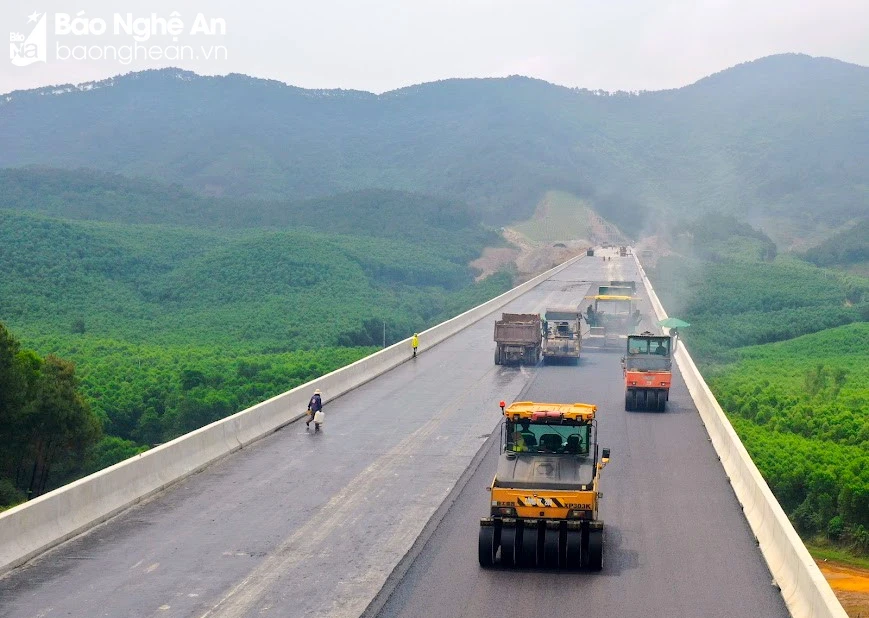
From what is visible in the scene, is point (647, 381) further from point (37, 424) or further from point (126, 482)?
point (37, 424)

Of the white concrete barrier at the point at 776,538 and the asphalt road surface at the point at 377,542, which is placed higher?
the white concrete barrier at the point at 776,538

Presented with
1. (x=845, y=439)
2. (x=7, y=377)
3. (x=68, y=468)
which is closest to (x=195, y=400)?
(x=68, y=468)

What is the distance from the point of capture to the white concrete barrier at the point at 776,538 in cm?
1611

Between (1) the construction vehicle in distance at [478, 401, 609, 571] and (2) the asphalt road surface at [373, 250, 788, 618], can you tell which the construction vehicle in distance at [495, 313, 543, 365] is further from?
(1) the construction vehicle in distance at [478, 401, 609, 571]

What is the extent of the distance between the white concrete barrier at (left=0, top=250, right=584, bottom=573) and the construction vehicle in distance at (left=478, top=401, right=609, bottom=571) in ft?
26.3

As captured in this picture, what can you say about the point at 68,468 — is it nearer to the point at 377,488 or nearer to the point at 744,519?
the point at 377,488

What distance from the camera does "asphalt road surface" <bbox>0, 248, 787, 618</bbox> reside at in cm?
1756

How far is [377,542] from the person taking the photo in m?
21.3

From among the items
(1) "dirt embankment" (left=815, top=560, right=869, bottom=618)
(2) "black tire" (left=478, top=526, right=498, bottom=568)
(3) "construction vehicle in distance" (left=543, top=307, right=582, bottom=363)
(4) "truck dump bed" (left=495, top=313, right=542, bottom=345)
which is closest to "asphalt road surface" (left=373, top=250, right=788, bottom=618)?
(2) "black tire" (left=478, top=526, right=498, bottom=568)

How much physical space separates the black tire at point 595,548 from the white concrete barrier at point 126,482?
9.75m

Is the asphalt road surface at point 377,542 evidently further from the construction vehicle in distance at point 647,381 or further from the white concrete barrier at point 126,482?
the construction vehicle in distance at point 647,381

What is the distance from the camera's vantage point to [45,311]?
4877 inches

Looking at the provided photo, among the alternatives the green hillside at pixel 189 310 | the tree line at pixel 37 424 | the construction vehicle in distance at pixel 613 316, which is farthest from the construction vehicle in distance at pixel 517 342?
the tree line at pixel 37 424

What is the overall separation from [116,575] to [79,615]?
213 cm
